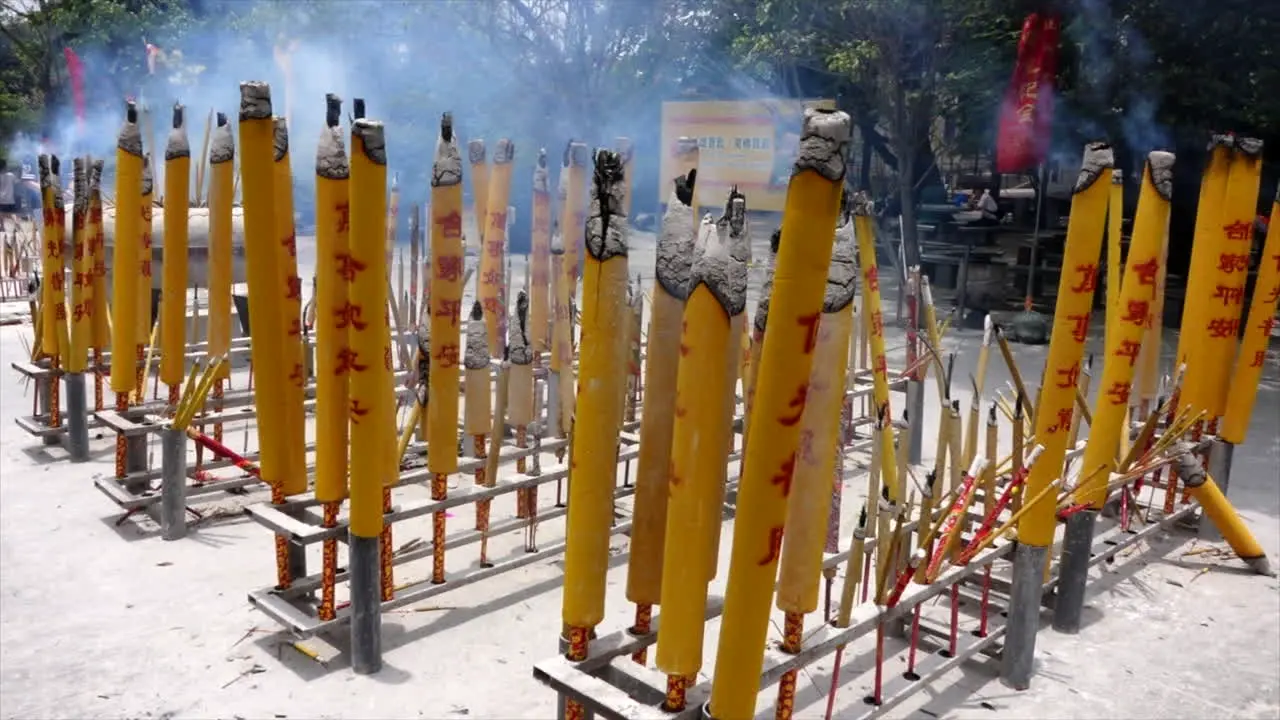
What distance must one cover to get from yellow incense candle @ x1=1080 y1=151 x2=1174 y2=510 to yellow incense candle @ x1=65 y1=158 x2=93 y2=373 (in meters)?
5.75

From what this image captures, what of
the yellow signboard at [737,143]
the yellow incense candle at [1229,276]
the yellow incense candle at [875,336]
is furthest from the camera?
the yellow signboard at [737,143]

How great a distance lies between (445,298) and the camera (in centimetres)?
417

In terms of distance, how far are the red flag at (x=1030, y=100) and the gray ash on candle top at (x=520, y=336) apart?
7808 millimetres

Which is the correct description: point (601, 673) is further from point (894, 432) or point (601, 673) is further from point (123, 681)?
point (123, 681)

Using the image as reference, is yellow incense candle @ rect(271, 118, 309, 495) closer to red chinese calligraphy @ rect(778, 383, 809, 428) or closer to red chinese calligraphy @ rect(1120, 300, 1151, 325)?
red chinese calligraphy @ rect(778, 383, 809, 428)

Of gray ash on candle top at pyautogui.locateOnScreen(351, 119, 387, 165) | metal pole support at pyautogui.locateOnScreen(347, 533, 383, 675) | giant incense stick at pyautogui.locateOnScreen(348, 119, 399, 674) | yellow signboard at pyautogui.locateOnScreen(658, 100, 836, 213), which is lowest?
metal pole support at pyautogui.locateOnScreen(347, 533, 383, 675)

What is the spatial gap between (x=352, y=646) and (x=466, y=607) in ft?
2.54

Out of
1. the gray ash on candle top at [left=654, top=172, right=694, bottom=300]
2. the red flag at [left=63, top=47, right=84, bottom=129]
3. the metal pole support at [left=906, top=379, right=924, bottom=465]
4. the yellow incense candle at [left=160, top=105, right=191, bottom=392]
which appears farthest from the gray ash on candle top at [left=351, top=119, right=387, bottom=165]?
the red flag at [left=63, top=47, right=84, bottom=129]

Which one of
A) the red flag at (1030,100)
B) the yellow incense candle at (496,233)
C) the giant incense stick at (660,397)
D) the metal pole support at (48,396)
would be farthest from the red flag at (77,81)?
the giant incense stick at (660,397)

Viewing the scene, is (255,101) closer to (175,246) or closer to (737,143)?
(175,246)

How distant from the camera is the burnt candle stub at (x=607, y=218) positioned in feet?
7.45

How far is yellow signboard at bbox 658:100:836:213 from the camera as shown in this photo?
13.2m

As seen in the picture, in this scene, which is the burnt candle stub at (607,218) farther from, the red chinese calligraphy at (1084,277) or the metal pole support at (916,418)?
the metal pole support at (916,418)

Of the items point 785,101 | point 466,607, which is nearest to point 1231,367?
point 466,607
